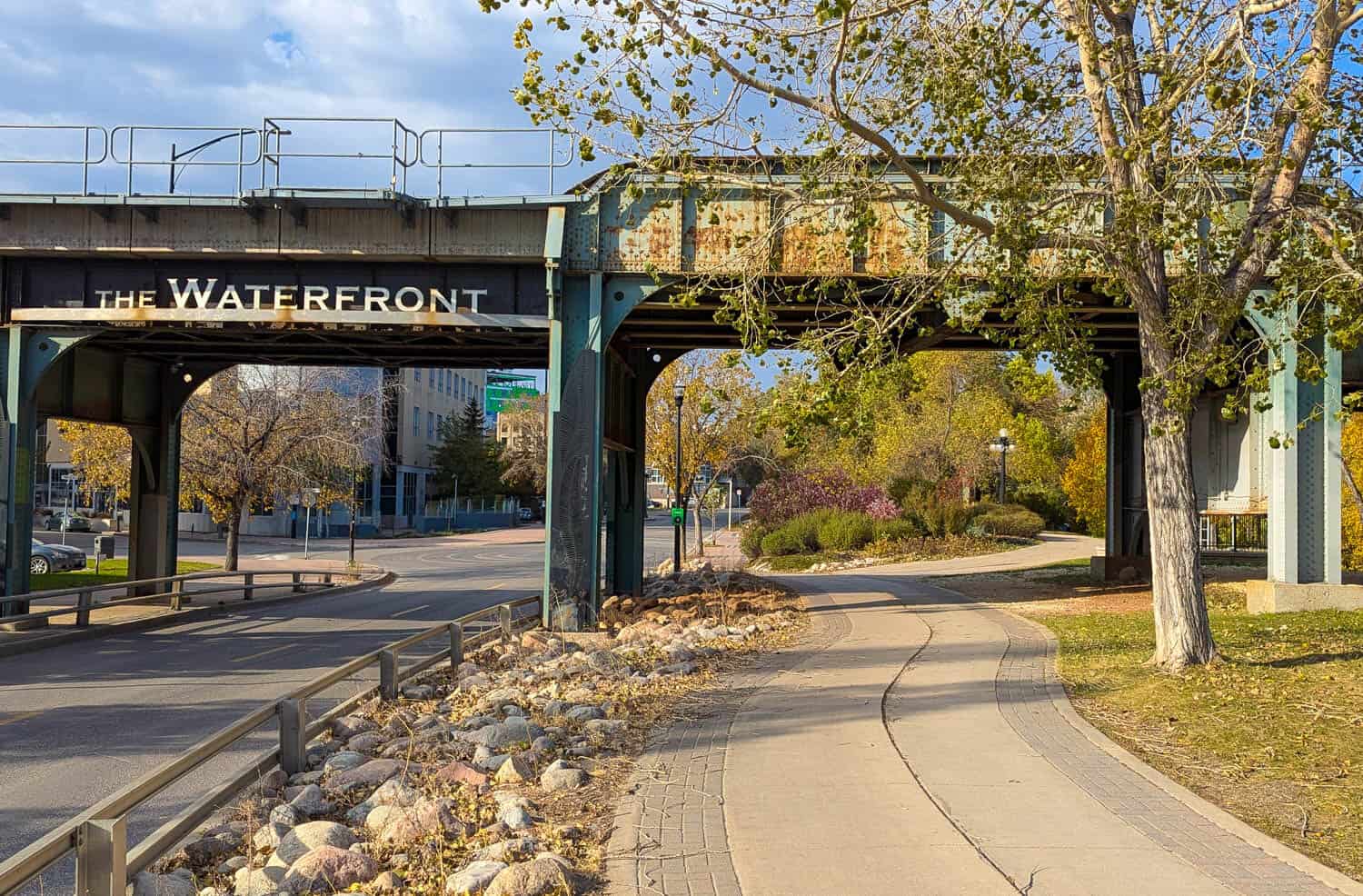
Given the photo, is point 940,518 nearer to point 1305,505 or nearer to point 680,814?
point 1305,505

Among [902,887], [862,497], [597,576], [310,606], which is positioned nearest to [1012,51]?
[902,887]

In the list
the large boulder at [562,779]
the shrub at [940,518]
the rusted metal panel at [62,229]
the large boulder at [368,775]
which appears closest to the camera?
the large boulder at [368,775]

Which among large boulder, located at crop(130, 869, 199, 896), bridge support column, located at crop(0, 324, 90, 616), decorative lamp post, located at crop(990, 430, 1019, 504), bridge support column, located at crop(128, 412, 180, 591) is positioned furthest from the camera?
decorative lamp post, located at crop(990, 430, 1019, 504)

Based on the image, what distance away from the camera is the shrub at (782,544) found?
40.8 metres

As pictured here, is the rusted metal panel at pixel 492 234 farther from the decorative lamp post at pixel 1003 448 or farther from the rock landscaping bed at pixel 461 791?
the decorative lamp post at pixel 1003 448

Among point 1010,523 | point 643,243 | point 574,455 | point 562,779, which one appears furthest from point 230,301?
point 1010,523

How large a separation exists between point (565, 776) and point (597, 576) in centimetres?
978

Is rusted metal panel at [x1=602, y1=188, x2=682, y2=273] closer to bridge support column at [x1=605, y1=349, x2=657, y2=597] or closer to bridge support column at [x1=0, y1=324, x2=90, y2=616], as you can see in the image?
bridge support column at [x1=605, y1=349, x2=657, y2=597]

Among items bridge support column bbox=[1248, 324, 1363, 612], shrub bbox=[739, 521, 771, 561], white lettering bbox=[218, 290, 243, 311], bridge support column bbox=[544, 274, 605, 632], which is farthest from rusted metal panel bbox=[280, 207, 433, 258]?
shrub bbox=[739, 521, 771, 561]

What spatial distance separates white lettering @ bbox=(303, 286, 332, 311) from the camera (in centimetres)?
1833

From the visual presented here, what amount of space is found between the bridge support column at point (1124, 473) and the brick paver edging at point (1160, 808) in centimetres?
1553

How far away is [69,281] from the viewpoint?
1888 centimetres

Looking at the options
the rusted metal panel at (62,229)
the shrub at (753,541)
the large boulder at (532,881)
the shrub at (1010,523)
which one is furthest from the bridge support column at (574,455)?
the shrub at (1010,523)

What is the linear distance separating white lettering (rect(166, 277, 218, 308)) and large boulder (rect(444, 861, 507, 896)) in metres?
15.0
